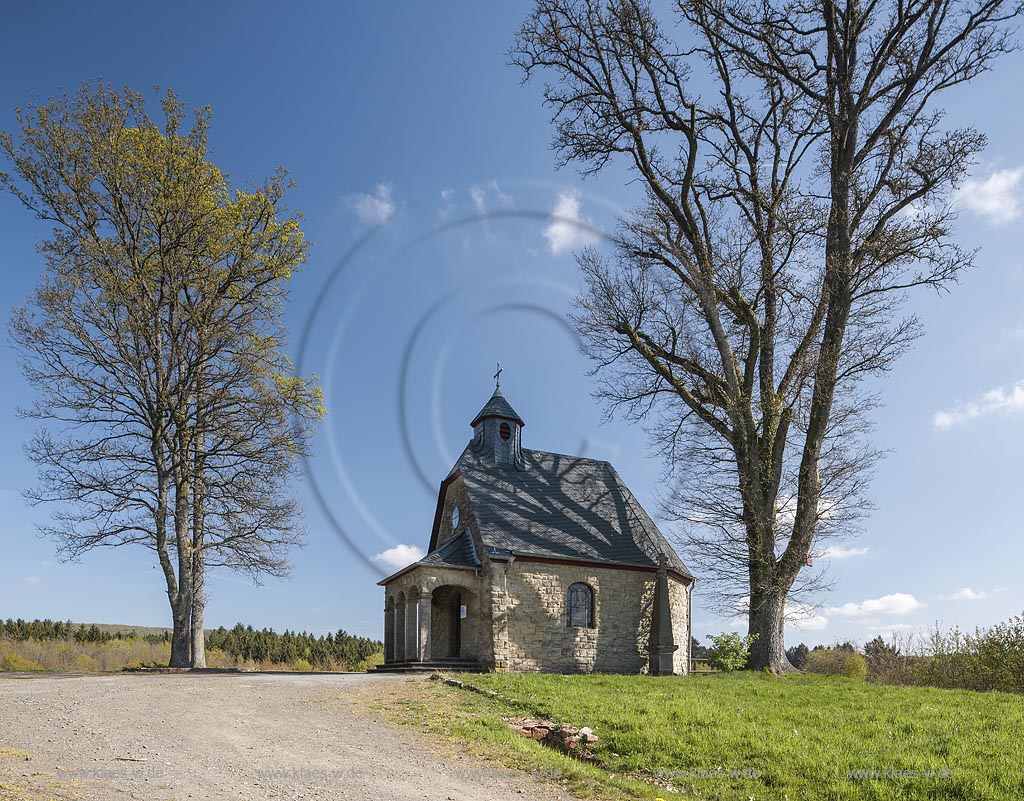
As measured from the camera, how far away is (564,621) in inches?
861

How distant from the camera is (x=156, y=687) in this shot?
12828mm

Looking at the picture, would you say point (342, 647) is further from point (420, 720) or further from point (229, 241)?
point (420, 720)

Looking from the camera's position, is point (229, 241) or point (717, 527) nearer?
point (717, 527)

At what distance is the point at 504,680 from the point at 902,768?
8903 millimetres

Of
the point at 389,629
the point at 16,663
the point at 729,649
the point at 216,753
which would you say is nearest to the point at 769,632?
the point at 729,649

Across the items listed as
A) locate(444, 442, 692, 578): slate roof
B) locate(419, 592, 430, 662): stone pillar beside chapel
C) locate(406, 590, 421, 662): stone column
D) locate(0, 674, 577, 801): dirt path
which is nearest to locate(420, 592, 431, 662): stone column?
locate(419, 592, 430, 662): stone pillar beside chapel

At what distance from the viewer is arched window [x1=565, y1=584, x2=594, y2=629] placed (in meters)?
22.2

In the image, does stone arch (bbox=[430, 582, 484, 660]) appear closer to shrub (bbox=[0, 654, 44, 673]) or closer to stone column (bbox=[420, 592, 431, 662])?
stone column (bbox=[420, 592, 431, 662])

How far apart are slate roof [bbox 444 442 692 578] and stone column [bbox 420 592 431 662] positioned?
85.1 inches

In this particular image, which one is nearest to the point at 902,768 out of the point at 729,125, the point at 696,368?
the point at 696,368

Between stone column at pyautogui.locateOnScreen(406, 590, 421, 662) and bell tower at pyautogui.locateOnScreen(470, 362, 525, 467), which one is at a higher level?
bell tower at pyautogui.locateOnScreen(470, 362, 525, 467)

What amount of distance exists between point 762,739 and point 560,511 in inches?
609

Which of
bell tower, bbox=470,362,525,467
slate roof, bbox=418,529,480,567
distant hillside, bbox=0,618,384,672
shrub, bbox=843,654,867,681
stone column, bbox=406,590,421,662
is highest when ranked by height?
bell tower, bbox=470,362,525,467

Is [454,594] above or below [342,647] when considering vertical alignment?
above
